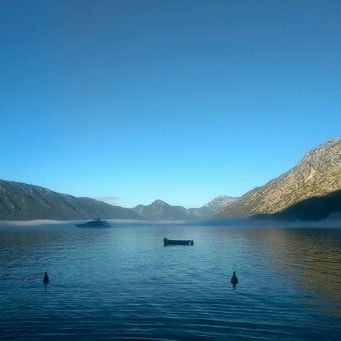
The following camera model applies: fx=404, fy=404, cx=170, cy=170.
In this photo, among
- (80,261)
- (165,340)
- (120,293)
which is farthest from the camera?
(80,261)

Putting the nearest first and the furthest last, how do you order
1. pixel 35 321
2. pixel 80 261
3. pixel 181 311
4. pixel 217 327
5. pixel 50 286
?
pixel 217 327 < pixel 35 321 < pixel 181 311 < pixel 50 286 < pixel 80 261

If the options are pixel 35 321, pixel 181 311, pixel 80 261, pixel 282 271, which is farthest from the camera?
pixel 80 261

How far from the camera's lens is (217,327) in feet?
163

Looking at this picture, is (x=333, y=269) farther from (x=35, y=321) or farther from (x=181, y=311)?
(x=35, y=321)

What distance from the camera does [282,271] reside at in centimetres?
9781

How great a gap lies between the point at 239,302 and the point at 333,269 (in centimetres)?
4608

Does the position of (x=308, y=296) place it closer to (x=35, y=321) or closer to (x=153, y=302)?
(x=153, y=302)

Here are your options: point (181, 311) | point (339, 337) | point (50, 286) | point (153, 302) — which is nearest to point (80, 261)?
point (50, 286)

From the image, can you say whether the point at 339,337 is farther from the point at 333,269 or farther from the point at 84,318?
the point at 333,269

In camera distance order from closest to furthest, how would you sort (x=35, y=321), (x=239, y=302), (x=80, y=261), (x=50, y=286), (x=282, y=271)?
(x=35, y=321) → (x=239, y=302) → (x=50, y=286) → (x=282, y=271) → (x=80, y=261)

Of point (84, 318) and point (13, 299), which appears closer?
point (84, 318)

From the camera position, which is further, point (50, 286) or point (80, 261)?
point (80, 261)

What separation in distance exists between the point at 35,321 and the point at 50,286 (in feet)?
92.2

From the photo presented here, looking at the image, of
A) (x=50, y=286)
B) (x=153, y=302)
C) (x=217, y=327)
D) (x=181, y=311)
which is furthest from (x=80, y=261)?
(x=217, y=327)
